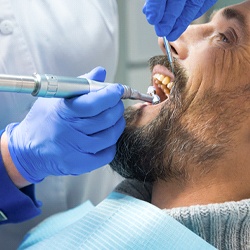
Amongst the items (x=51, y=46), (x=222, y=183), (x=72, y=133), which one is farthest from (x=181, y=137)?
(x=51, y=46)

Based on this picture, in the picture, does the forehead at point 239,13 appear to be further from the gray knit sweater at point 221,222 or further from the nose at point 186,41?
the gray knit sweater at point 221,222

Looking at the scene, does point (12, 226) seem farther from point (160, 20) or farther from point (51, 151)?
point (160, 20)

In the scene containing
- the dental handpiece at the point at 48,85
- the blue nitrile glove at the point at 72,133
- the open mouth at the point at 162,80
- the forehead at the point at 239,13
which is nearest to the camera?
the dental handpiece at the point at 48,85

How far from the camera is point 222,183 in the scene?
126 cm

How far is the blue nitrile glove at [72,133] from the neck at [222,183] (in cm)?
22

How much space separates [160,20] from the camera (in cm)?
125

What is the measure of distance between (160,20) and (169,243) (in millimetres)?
538

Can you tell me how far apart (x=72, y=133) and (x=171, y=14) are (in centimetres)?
38

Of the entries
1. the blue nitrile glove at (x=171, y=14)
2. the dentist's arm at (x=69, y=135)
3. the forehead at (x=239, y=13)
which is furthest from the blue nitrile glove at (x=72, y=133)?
the forehead at (x=239, y=13)

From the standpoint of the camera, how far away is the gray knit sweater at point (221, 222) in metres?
1.14

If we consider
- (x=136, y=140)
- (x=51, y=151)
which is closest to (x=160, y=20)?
(x=136, y=140)

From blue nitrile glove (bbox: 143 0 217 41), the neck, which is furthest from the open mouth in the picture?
the neck

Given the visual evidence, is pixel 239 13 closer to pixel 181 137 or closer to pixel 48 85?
pixel 181 137

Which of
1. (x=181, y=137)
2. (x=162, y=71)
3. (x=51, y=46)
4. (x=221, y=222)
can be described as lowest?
(x=221, y=222)
